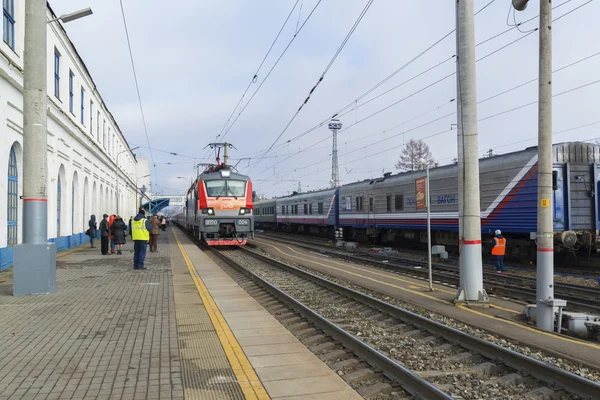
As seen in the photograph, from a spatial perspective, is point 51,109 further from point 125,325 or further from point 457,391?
point 457,391

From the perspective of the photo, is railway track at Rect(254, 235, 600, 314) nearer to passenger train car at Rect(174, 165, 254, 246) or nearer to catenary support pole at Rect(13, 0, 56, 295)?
passenger train car at Rect(174, 165, 254, 246)

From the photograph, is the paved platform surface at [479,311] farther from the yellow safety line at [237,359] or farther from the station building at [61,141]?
the station building at [61,141]

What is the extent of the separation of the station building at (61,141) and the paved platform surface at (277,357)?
25.0ft

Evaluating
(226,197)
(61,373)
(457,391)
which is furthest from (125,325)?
(226,197)

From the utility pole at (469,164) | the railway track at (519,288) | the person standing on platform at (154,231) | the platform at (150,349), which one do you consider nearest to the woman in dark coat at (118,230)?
the person standing on platform at (154,231)

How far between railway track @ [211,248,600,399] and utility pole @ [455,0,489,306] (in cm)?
187

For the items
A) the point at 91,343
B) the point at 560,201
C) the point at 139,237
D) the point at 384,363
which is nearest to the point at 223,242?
the point at 139,237

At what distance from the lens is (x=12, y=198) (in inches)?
542

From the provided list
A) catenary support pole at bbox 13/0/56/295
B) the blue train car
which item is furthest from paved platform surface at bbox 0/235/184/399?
the blue train car

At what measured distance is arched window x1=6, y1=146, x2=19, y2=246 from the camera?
1349 cm

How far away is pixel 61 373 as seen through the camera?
475cm

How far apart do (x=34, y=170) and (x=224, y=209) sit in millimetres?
12522

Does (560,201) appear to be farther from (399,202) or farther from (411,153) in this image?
(411,153)

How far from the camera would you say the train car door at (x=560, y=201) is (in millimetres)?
14266
